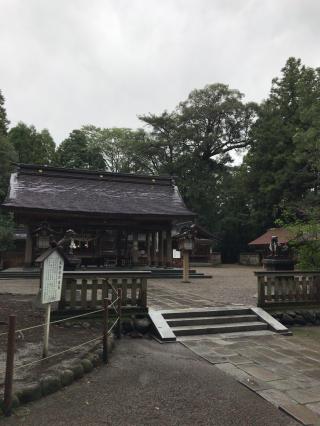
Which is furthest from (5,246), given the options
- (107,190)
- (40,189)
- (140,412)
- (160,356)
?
(140,412)

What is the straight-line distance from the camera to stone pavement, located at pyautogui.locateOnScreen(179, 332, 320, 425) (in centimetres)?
431

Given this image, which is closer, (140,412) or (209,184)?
(140,412)

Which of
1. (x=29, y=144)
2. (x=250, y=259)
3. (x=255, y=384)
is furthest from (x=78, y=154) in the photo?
(x=255, y=384)

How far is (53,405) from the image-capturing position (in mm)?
4000

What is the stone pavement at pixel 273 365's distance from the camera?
4.31m

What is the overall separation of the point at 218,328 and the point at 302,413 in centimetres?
359

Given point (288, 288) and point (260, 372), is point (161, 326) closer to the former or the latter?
point (260, 372)

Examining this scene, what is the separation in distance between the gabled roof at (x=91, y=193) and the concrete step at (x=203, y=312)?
1133cm

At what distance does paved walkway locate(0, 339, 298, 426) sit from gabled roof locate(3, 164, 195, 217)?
13907mm

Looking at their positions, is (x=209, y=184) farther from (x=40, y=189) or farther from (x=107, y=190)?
(x=40, y=189)

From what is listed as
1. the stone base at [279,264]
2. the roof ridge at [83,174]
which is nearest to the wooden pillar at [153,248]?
the roof ridge at [83,174]

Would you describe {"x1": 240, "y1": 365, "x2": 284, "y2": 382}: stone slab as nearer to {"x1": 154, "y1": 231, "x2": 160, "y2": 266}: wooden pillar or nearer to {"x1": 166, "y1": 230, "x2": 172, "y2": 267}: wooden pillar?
{"x1": 166, "y1": 230, "x2": 172, "y2": 267}: wooden pillar

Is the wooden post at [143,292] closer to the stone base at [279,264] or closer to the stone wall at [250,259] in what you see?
the stone base at [279,264]

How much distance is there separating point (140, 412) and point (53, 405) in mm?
969
